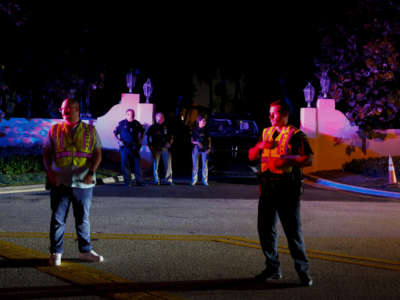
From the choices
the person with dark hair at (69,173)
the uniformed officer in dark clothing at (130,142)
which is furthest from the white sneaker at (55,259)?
the uniformed officer in dark clothing at (130,142)

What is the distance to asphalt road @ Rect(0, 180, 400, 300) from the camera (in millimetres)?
5406

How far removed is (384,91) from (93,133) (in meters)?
16.8

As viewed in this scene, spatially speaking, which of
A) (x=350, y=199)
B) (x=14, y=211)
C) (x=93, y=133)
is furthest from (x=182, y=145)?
(x=93, y=133)

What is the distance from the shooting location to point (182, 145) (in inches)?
959

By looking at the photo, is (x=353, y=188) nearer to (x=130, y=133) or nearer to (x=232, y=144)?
(x=232, y=144)

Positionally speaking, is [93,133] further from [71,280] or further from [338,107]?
[338,107]

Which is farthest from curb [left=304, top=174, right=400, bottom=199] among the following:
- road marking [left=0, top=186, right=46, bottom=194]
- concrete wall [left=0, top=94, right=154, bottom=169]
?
road marking [left=0, top=186, right=46, bottom=194]

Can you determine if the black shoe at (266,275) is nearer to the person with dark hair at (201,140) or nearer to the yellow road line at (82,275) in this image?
the yellow road line at (82,275)

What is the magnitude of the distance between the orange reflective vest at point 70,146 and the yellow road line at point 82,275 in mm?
1105

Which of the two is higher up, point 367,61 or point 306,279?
point 367,61

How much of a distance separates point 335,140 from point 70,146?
1652 centimetres

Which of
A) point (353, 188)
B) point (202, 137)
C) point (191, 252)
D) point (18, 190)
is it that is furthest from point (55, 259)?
point (353, 188)

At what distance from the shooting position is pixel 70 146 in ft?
20.8

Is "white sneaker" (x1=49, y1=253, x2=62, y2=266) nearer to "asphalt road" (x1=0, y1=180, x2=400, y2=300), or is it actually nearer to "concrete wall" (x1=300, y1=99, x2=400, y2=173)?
"asphalt road" (x1=0, y1=180, x2=400, y2=300)
